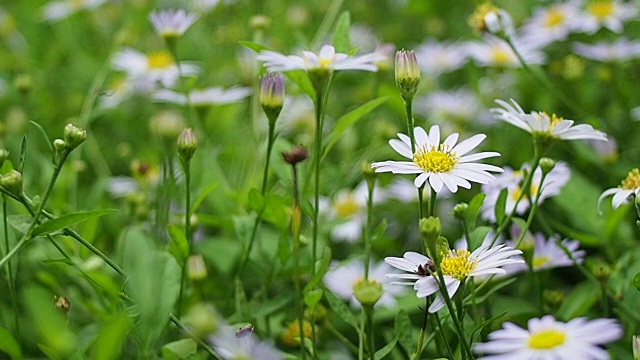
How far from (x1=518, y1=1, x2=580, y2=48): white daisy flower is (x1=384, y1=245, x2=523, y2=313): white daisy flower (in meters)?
0.73

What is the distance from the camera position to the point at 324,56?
78 centimetres

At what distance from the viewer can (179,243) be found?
727mm

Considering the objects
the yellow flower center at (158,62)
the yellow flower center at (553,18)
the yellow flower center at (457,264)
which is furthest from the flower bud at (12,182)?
the yellow flower center at (553,18)

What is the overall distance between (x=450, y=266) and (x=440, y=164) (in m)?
0.10

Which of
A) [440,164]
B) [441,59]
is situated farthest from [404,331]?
[441,59]

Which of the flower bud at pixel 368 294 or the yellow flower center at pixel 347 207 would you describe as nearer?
the flower bud at pixel 368 294

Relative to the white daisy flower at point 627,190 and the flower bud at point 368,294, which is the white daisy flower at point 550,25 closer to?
the white daisy flower at point 627,190

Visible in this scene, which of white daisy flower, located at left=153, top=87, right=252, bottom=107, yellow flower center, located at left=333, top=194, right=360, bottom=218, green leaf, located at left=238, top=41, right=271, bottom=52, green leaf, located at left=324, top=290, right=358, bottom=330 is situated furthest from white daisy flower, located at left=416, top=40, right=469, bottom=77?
green leaf, located at left=324, top=290, right=358, bottom=330

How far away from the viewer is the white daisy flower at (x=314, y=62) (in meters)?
0.74

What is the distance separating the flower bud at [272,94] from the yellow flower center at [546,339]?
0.33m

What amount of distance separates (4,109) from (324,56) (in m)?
0.93

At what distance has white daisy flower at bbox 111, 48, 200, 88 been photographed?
125 cm

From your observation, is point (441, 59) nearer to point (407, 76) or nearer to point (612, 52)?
point (612, 52)

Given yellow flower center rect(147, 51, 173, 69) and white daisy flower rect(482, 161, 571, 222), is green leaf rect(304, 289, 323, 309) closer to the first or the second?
white daisy flower rect(482, 161, 571, 222)
